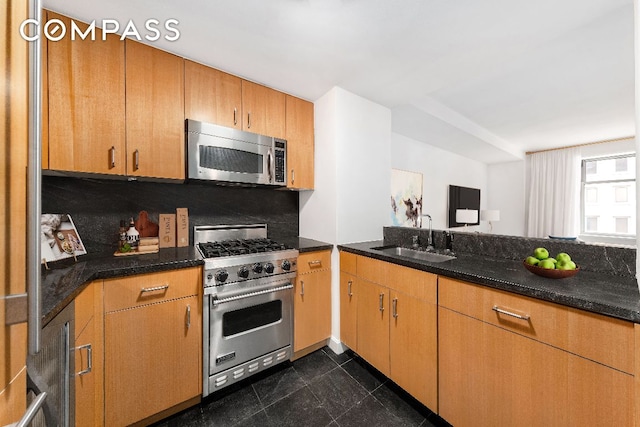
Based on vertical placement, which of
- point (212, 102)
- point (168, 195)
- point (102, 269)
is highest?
point (212, 102)

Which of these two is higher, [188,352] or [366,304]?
[366,304]

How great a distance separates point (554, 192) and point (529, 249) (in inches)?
199

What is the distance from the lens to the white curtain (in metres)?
4.80

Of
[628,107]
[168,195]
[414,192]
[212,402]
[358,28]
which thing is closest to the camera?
[358,28]

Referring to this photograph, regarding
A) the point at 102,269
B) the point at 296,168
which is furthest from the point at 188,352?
the point at 296,168

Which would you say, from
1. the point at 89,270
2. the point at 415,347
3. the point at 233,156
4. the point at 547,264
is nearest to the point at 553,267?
the point at 547,264

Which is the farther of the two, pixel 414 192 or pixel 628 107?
pixel 414 192

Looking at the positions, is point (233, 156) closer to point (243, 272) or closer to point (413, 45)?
point (243, 272)

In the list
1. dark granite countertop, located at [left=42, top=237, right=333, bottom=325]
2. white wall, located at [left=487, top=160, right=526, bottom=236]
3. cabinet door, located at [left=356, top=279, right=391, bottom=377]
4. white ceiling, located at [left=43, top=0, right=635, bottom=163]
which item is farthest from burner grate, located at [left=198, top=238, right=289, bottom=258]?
white wall, located at [left=487, top=160, right=526, bottom=236]

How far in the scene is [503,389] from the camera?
1.09 metres

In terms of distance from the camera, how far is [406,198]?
3.50 m

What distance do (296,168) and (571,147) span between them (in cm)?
588

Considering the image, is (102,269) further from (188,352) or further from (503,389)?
(503,389)

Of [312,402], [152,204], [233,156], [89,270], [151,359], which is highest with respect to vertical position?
[233,156]
